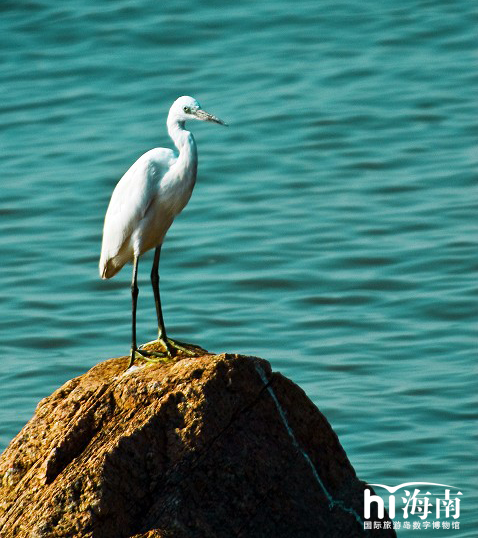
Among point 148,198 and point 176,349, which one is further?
point 148,198

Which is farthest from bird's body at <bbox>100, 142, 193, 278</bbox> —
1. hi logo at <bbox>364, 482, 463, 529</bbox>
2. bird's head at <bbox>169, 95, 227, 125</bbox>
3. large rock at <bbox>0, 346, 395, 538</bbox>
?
hi logo at <bbox>364, 482, 463, 529</bbox>

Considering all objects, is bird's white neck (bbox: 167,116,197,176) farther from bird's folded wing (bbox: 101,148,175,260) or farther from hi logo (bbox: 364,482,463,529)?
hi logo (bbox: 364,482,463,529)

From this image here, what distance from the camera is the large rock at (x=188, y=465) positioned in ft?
20.6

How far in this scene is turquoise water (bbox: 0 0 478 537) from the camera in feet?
38.2

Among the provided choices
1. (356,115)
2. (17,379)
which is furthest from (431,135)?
(17,379)

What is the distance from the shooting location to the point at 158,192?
26.8 ft

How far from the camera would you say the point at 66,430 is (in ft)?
21.7

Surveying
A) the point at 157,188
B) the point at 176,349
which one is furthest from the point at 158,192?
the point at 176,349

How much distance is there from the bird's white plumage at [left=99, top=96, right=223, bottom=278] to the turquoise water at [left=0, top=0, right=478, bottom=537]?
2.88m

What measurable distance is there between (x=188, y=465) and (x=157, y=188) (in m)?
2.34

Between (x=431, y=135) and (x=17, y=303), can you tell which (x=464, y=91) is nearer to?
(x=431, y=135)

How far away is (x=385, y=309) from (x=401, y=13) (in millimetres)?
9843

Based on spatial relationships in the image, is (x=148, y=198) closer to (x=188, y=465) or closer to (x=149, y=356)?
(x=149, y=356)

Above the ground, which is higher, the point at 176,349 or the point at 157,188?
the point at 157,188
